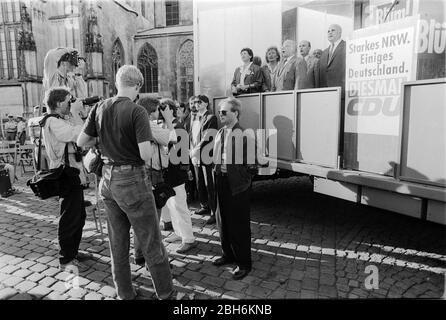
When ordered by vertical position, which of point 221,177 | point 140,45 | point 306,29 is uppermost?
point 140,45

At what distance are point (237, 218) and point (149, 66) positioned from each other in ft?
92.6

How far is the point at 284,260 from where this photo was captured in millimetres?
3928

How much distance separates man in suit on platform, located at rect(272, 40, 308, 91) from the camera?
5.07m

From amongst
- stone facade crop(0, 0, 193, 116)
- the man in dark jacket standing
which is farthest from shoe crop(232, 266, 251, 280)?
stone facade crop(0, 0, 193, 116)

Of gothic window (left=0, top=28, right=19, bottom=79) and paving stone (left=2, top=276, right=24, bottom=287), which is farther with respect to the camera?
gothic window (left=0, top=28, right=19, bottom=79)

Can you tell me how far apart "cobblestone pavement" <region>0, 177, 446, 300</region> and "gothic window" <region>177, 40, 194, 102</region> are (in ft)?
78.3

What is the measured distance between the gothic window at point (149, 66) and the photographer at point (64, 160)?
26.7m

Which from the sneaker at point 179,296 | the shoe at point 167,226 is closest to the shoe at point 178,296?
the sneaker at point 179,296

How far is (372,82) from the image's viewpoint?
3.54 meters

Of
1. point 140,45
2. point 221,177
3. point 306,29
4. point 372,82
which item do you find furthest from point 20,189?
point 140,45

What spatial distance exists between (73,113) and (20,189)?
5067 mm

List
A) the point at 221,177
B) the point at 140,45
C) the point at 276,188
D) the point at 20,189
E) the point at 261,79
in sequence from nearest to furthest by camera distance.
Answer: the point at 221,177, the point at 261,79, the point at 276,188, the point at 20,189, the point at 140,45

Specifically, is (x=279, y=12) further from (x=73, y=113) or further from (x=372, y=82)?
(x=73, y=113)

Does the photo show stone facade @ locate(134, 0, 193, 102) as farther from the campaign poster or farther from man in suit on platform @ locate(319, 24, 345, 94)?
the campaign poster
